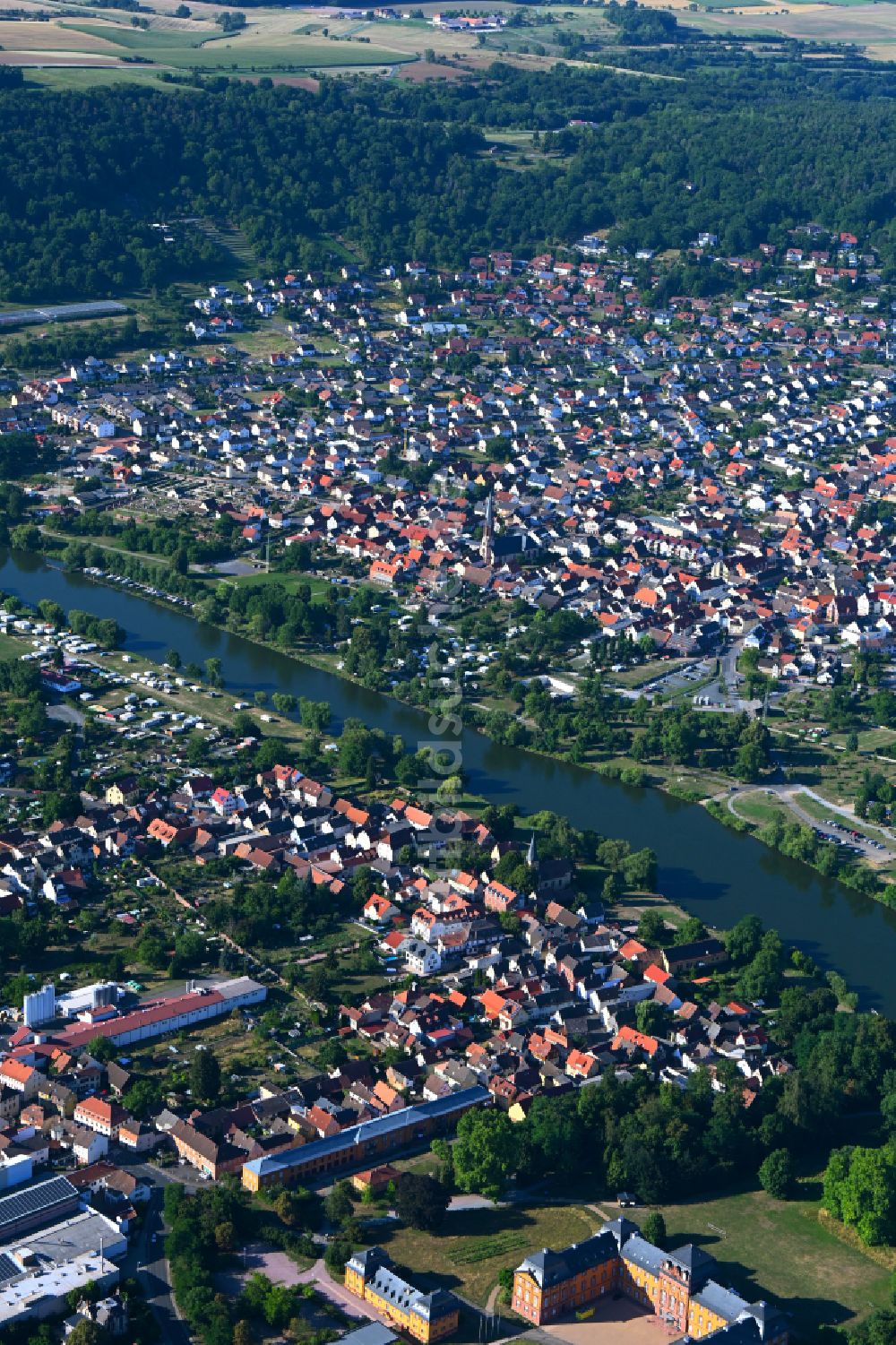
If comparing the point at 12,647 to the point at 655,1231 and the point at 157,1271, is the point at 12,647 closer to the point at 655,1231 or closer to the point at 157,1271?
the point at 157,1271

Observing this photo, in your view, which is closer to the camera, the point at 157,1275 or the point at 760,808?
the point at 157,1275

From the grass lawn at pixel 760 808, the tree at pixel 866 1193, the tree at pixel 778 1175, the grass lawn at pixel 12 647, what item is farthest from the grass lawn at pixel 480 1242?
the grass lawn at pixel 12 647

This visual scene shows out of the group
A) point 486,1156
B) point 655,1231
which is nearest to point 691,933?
point 486,1156

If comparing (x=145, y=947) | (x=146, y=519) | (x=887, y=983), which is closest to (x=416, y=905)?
(x=145, y=947)

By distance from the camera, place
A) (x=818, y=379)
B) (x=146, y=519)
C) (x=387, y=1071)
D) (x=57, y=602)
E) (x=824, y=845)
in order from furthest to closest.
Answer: (x=818, y=379), (x=146, y=519), (x=57, y=602), (x=824, y=845), (x=387, y=1071)

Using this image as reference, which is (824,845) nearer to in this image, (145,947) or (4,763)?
(145,947)

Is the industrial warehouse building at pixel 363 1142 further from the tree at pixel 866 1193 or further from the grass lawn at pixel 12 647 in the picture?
the grass lawn at pixel 12 647
